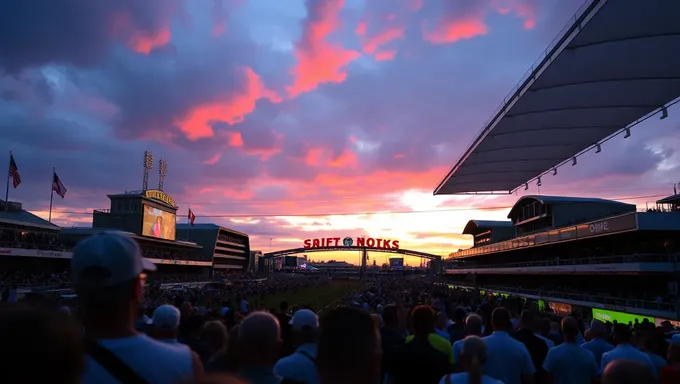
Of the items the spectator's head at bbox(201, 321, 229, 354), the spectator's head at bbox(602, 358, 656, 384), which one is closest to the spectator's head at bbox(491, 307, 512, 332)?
the spectator's head at bbox(602, 358, 656, 384)

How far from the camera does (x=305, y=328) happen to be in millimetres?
4125

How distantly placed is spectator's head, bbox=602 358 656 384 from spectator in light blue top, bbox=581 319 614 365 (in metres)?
4.28

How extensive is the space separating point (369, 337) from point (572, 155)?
102 ft

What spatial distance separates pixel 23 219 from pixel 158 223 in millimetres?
22102

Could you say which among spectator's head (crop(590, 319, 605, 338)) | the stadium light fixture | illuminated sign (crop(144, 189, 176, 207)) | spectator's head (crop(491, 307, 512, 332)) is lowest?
spectator's head (crop(590, 319, 605, 338))

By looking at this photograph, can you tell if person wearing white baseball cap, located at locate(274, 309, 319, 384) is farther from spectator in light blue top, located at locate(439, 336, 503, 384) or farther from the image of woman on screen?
the image of woman on screen

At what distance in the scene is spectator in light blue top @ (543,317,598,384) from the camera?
16.4ft

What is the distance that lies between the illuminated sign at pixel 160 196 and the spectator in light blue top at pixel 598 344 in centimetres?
6634

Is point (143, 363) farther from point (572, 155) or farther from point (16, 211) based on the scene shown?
point (16, 211)

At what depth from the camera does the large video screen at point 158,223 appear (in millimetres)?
64387

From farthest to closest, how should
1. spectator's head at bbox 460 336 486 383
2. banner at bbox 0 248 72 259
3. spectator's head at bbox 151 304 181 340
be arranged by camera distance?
banner at bbox 0 248 72 259 < spectator's head at bbox 151 304 181 340 < spectator's head at bbox 460 336 486 383

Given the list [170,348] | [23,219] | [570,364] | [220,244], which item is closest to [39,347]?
[170,348]

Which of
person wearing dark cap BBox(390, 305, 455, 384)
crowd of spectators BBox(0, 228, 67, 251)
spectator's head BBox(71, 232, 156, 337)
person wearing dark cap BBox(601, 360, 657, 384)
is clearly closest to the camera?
spectator's head BBox(71, 232, 156, 337)

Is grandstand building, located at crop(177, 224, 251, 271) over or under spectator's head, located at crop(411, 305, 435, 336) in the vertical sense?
over
